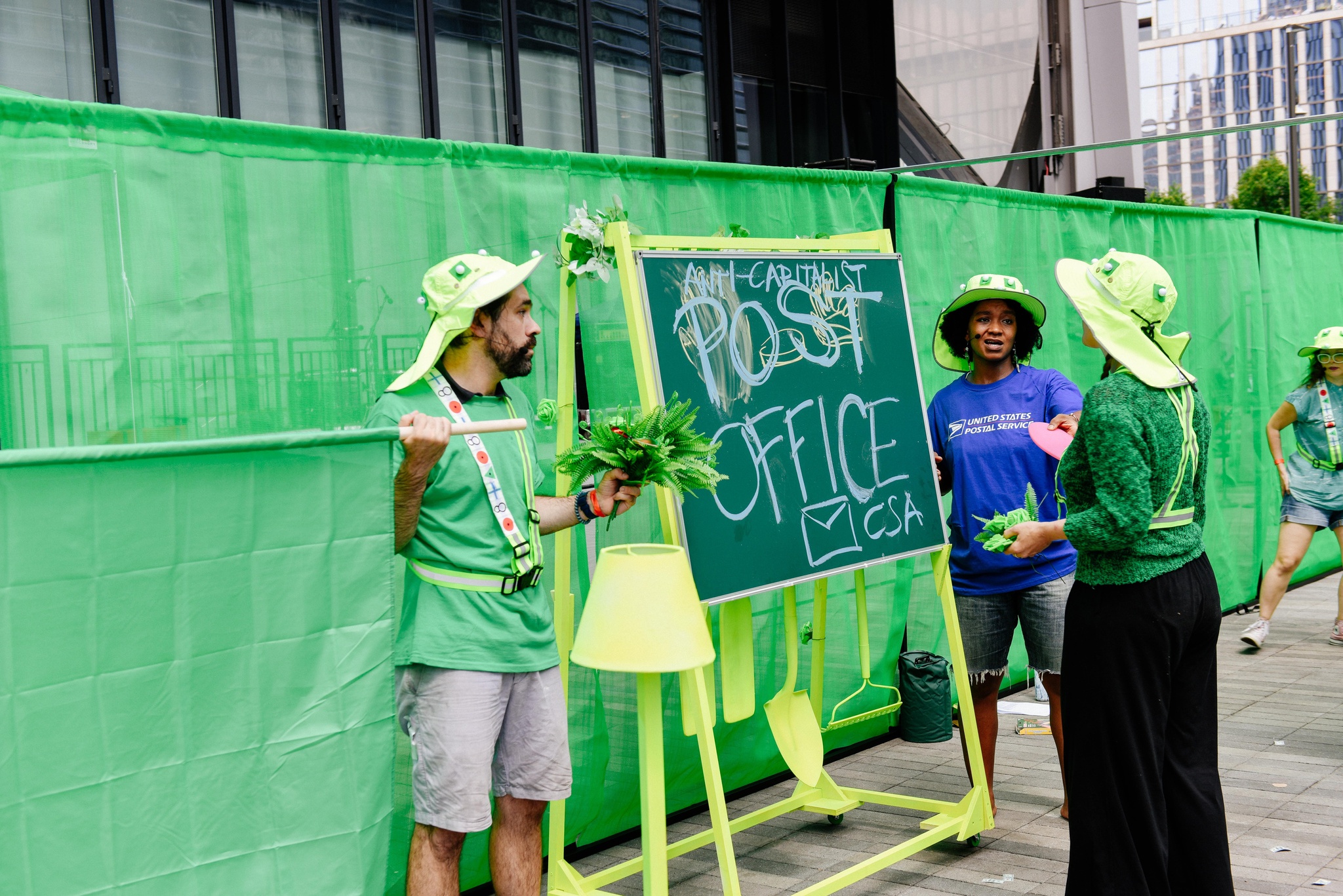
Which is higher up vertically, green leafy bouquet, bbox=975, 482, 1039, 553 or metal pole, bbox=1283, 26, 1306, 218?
metal pole, bbox=1283, 26, 1306, 218

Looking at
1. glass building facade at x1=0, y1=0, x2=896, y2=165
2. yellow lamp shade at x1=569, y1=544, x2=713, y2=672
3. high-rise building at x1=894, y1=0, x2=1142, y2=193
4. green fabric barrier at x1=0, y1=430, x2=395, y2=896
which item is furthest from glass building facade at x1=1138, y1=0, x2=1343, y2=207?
green fabric barrier at x1=0, y1=430, x2=395, y2=896

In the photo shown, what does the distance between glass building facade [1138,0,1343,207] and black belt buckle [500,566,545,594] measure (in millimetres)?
171831

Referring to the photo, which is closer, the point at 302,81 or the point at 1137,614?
the point at 1137,614

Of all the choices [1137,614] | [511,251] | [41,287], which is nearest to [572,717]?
[511,251]

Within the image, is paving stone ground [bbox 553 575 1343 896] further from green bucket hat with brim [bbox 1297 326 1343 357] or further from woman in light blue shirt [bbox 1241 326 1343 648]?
green bucket hat with brim [bbox 1297 326 1343 357]

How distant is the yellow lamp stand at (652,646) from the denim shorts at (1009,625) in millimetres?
1590

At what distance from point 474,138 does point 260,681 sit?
8693 millimetres

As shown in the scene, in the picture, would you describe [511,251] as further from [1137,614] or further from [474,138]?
[474,138]

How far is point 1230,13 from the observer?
169 meters

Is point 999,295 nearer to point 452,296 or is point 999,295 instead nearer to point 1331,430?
point 452,296

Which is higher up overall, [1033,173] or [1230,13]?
[1230,13]

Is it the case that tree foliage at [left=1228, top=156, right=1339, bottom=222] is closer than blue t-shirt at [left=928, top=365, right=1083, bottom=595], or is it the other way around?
blue t-shirt at [left=928, top=365, right=1083, bottom=595]

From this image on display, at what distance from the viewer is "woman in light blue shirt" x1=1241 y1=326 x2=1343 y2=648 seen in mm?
7184

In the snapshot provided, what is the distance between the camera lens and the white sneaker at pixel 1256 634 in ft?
Answer: 24.5
